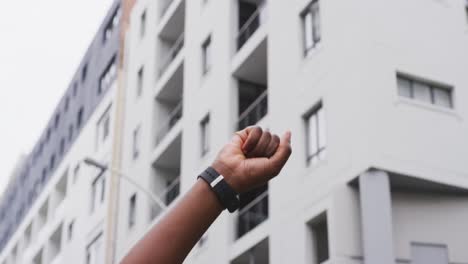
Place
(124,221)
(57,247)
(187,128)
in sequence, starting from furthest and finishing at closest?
(57,247)
(124,221)
(187,128)

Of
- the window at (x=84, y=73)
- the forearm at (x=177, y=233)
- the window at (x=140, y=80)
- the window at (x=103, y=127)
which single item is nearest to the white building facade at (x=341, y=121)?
the window at (x=140, y=80)

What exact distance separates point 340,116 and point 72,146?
96.4 feet

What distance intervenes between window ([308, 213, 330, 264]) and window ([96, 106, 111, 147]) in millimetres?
21765

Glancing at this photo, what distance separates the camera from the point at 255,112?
2905cm

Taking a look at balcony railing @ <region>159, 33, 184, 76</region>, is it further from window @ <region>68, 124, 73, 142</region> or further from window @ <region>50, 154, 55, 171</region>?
window @ <region>50, 154, 55, 171</region>

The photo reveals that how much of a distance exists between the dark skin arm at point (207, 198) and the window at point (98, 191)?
37449mm

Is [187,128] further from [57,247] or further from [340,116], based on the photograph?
[57,247]

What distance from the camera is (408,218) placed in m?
22.7

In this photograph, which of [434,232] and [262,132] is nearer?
[262,132]

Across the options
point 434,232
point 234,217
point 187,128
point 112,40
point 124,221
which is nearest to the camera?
point 434,232

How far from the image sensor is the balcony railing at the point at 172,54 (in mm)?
38094

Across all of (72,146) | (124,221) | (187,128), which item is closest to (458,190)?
(187,128)

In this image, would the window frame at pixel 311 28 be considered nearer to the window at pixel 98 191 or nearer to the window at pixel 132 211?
the window at pixel 132 211

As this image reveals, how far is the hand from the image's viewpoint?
472 centimetres
